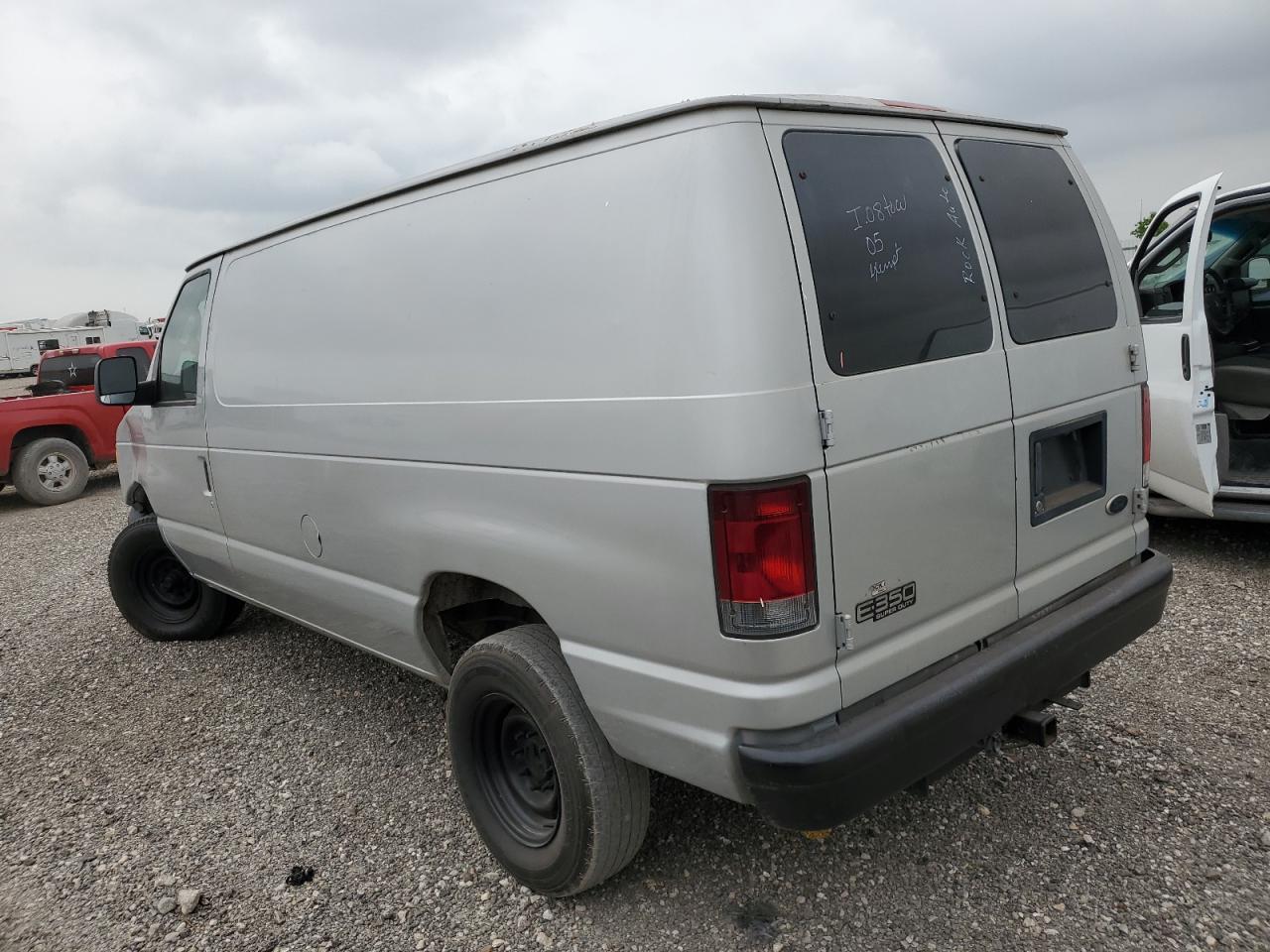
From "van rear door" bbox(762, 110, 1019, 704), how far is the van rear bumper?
0.26 ft

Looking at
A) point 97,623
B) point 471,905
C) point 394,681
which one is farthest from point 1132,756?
point 97,623

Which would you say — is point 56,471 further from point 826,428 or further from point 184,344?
point 826,428

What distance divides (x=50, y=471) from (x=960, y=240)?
1094cm

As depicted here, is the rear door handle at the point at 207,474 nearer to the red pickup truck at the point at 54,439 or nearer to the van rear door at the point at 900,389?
the van rear door at the point at 900,389

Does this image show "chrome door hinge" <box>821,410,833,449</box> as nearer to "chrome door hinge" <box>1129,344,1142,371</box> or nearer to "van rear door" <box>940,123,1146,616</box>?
"van rear door" <box>940,123,1146,616</box>

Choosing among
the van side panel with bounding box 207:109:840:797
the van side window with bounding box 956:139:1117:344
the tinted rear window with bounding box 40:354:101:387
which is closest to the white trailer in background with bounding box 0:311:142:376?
the tinted rear window with bounding box 40:354:101:387

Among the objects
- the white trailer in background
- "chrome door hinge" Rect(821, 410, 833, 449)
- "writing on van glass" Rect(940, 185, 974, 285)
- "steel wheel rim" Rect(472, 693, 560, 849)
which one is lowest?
"steel wheel rim" Rect(472, 693, 560, 849)

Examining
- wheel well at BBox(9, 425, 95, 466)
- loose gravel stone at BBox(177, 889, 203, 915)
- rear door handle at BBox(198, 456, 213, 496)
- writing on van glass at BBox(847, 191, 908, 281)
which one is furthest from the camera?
wheel well at BBox(9, 425, 95, 466)

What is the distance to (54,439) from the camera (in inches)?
409

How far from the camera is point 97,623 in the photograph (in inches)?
225

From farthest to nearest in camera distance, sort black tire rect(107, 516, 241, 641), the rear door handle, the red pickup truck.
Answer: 1. the red pickup truck
2. black tire rect(107, 516, 241, 641)
3. the rear door handle

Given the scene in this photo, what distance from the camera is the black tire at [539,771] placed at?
242 cm

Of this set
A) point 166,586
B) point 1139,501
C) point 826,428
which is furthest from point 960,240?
point 166,586

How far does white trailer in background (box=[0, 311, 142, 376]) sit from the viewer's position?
25.9 m
